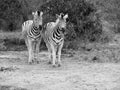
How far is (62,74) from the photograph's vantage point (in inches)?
372

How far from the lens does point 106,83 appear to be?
26.9 feet

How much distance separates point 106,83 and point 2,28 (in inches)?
565

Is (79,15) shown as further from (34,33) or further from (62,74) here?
(62,74)

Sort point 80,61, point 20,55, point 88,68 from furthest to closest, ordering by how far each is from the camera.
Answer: point 20,55 < point 80,61 < point 88,68

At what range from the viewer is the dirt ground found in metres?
7.95

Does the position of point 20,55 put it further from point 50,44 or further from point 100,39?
point 100,39

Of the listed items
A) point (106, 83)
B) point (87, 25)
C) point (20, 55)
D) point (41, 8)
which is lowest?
point (106, 83)

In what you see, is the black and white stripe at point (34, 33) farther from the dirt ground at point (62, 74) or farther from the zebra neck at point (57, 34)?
the dirt ground at point (62, 74)

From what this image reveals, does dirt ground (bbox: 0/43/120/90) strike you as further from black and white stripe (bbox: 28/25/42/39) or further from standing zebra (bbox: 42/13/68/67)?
black and white stripe (bbox: 28/25/42/39)

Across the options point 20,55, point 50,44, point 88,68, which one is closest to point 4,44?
point 20,55

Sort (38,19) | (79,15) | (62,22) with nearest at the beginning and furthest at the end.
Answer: (62,22) < (38,19) < (79,15)

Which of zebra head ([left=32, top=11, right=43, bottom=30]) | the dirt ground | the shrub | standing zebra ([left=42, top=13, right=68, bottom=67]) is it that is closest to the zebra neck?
standing zebra ([left=42, top=13, right=68, bottom=67])

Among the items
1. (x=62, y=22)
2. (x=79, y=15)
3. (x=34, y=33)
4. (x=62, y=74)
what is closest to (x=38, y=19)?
(x=34, y=33)

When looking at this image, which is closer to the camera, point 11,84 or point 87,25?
point 11,84
